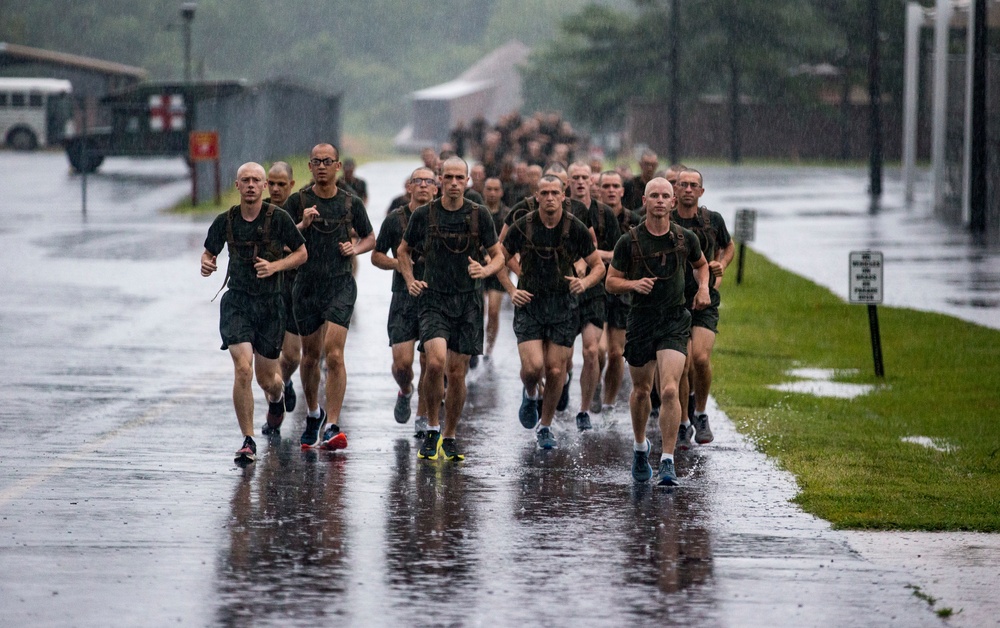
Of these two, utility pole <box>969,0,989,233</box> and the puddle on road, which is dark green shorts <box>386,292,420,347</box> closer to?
the puddle on road

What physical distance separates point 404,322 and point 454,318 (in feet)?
2.35

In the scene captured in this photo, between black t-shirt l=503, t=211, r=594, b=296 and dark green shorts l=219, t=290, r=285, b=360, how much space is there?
1.65 metres

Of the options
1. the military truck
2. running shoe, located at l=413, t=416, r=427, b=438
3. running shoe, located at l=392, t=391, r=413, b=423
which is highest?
the military truck

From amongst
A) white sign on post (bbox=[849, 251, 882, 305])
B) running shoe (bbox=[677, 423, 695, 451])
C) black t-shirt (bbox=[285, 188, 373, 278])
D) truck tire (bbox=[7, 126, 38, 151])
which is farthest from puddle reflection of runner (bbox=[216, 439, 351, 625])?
truck tire (bbox=[7, 126, 38, 151])

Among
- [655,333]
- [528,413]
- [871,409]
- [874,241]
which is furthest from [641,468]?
[874,241]

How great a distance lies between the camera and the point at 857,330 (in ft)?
66.0

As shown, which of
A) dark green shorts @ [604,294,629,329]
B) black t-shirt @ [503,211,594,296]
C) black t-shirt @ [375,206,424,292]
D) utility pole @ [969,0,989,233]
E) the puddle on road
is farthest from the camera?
utility pole @ [969,0,989,233]

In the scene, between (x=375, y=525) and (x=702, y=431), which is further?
(x=702, y=431)

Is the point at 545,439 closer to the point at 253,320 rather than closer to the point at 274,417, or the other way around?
the point at 274,417

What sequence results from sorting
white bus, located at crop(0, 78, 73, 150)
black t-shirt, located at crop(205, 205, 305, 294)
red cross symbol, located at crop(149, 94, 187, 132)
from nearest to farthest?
black t-shirt, located at crop(205, 205, 305, 294), red cross symbol, located at crop(149, 94, 187, 132), white bus, located at crop(0, 78, 73, 150)

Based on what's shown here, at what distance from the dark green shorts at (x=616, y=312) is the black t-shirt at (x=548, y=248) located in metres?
1.79

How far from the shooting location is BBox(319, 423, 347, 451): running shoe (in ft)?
38.9

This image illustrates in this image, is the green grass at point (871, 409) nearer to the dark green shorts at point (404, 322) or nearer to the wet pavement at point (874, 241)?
the wet pavement at point (874, 241)

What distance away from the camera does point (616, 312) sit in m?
13.8
